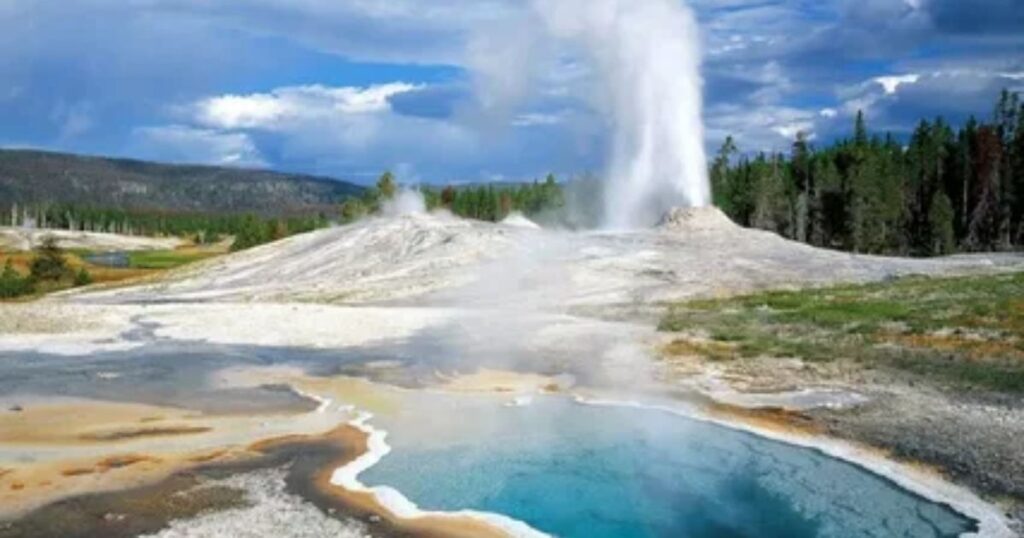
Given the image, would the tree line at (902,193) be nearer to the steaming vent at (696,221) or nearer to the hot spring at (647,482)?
the steaming vent at (696,221)

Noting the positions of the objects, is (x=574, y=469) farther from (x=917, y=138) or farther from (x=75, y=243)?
(x=75, y=243)

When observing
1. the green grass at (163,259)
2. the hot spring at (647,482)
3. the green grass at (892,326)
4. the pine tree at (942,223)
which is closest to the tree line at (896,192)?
the pine tree at (942,223)

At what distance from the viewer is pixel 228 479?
17406mm

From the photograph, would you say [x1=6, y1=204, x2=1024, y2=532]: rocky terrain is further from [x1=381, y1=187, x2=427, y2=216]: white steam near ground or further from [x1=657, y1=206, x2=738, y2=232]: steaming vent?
[x1=381, y1=187, x2=427, y2=216]: white steam near ground

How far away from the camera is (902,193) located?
291 feet

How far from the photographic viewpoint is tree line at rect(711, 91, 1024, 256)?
83875 millimetres

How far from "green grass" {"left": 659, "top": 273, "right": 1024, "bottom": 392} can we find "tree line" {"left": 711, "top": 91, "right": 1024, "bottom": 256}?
39.7 metres

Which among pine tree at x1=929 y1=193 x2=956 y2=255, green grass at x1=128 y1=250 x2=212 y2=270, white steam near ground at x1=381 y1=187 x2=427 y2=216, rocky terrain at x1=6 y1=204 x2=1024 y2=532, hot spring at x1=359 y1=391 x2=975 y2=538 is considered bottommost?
green grass at x1=128 y1=250 x2=212 y2=270

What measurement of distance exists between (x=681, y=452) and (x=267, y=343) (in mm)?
20322

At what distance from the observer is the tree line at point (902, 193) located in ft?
275

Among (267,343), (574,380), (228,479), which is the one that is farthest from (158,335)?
(228,479)

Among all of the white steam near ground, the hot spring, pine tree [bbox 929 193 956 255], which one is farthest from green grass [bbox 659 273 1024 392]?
the white steam near ground

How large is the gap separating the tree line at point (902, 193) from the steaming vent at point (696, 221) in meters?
24.0

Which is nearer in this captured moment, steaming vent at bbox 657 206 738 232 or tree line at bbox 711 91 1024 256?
steaming vent at bbox 657 206 738 232
